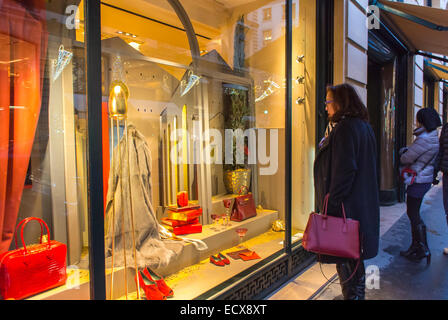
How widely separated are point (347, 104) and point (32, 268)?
6.81 feet

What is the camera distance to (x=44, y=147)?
1.85 meters

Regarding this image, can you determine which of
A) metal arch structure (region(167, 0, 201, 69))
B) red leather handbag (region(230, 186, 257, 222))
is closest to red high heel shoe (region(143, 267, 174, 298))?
red leather handbag (region(230, 186, 257, 222))

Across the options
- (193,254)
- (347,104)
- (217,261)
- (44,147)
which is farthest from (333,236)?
(44,147)

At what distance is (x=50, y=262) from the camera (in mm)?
1729

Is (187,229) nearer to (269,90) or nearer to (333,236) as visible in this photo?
(333,236)

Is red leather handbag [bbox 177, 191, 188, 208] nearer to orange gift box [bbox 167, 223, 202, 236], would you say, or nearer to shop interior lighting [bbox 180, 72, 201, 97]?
orange gift box [bbox 167, 223, 202, 236]

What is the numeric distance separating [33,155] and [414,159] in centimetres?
338

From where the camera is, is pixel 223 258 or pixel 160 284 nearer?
pixel 160 284

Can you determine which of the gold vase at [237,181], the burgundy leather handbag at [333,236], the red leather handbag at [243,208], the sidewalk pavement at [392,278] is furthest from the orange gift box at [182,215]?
the burgundy leather handbag at [333,236]

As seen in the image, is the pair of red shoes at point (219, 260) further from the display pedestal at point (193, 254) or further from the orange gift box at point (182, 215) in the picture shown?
the orange gift box at point (182, 215)

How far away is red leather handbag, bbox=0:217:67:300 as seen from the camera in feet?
5.15

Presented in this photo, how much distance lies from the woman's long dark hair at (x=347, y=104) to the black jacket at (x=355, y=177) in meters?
0.06

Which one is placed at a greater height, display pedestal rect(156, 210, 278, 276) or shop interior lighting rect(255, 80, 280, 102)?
shop interior lighting rect(255, 80, 280, 102)

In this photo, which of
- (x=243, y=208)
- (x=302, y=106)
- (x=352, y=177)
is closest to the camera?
(x=352, y=177)
